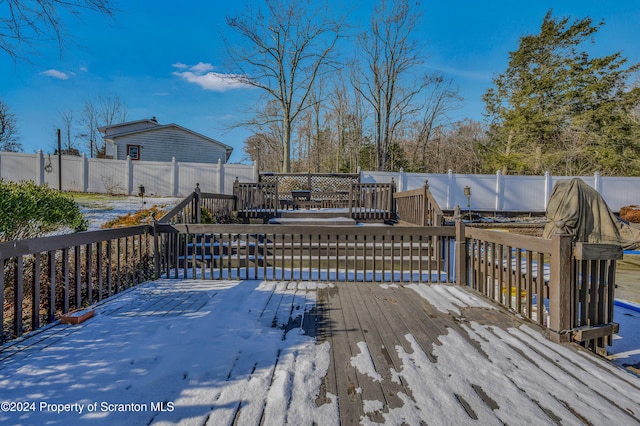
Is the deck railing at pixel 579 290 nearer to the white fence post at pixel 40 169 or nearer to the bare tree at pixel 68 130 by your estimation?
the white fence post at pixel 40 169

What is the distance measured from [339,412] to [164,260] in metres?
3.63

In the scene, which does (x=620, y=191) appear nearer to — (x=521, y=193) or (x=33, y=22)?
(x=521, y=193)

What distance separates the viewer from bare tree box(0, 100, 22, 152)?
18.3m

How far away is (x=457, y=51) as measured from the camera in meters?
17.2

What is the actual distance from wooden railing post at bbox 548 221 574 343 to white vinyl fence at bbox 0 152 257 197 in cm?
A: 1177

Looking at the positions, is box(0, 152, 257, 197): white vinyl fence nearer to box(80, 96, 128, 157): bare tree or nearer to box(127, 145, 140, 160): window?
box(127, 145, 140, 160): window

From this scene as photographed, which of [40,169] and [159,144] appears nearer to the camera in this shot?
[40,169]

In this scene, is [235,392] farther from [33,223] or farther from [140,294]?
[33,223]

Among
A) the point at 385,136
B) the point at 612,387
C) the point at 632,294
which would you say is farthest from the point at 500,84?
the point at 612,387

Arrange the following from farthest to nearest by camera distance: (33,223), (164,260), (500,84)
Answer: (500,84), (164,260), (33,223)

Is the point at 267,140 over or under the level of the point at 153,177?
over

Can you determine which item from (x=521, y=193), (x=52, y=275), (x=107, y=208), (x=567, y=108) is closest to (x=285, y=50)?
(x=107, y=208)

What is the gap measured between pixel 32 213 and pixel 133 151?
50.2 ft

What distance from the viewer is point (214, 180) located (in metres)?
12.9
